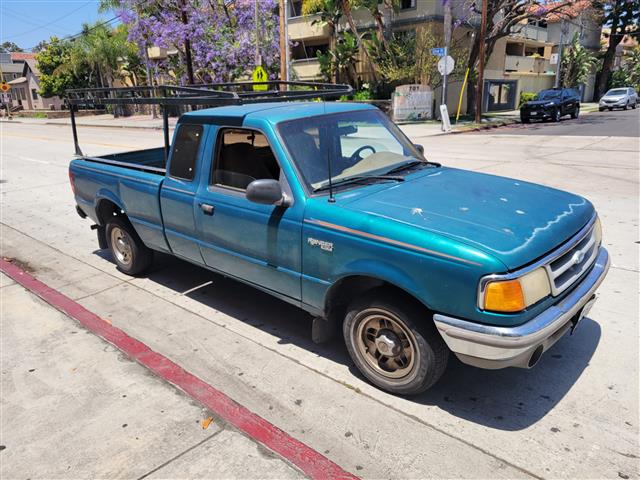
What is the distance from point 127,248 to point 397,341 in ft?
12.3

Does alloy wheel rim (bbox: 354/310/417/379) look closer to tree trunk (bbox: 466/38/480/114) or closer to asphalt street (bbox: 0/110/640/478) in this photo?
asphalt street (bbox: 0/110/640/478)

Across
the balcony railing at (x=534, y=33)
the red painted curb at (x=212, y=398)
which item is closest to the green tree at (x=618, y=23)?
the balcony railing at (x=534, y=33)

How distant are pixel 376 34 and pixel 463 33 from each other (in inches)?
274

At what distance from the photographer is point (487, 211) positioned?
3.21m

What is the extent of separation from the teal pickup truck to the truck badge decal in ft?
0.03

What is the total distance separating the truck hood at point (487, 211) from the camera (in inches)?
112

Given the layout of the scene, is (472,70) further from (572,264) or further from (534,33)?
(572,264)

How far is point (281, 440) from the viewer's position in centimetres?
301

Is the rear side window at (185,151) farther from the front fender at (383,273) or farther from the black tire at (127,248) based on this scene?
the front fender at (383,273)

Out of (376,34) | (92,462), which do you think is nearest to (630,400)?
(92,462)

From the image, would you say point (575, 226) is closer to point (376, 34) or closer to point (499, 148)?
point (499, 148)

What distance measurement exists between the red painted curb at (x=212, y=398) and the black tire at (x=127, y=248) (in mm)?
764

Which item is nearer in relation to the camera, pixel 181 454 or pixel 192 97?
pixel 181 454

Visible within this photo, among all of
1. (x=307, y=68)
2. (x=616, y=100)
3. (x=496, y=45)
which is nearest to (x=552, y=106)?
(x=496, y=45)
